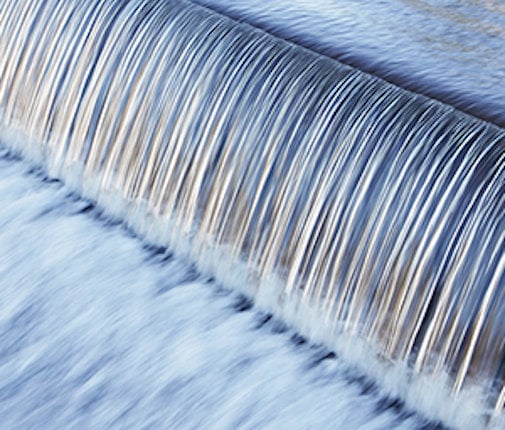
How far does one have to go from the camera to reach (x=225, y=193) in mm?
3736

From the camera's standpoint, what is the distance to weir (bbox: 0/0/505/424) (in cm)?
315

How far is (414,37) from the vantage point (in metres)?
3.93

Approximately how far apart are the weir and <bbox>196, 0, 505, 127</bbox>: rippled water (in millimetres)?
101

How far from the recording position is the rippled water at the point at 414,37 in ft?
11.6

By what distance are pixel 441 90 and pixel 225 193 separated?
794 millimetres

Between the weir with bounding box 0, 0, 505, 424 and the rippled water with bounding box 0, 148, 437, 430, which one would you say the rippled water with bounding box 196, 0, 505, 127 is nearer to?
the weir with bounding box 0, 0, 505, 424

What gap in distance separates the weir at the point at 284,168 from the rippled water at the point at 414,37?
4.0 inches

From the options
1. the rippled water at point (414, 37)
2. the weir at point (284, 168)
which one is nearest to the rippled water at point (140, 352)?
the weir at point (284, 168)

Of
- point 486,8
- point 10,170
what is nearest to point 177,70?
point 10,170

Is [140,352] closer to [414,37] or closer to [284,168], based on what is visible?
[284,168]

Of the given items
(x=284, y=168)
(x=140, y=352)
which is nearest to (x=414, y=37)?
(x=284, y=168)

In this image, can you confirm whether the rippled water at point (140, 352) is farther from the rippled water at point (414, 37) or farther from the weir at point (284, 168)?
the rippled water at point (414, 37)

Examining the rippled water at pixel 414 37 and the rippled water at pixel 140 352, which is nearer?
the rippled water at pixel 140 352

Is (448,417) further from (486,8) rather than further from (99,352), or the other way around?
(486,8)
